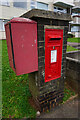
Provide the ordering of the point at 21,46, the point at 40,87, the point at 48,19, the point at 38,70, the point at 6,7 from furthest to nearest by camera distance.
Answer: the point at 6,7, the point at 40,87, the point at 38,70, the point at 48,19, the point at 21,46

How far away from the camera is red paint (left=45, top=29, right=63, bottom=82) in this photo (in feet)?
6.03

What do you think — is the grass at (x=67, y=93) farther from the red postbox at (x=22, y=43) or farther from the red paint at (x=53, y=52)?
the red postbox at (x=22, y=43)

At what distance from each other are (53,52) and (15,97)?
1.77m

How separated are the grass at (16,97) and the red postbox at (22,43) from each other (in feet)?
3.96

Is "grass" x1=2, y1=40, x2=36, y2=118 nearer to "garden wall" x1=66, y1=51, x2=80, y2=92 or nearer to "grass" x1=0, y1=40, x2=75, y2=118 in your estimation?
"grass" x1=0, y1=40, x2=75, y2=118

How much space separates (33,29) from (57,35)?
1.97 ft

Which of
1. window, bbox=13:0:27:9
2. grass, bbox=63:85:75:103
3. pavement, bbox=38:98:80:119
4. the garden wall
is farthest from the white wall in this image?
pavement, bbox=38:98:80:119

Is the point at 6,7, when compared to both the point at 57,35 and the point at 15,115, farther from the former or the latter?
the point at 15,115

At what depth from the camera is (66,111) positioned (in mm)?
2312

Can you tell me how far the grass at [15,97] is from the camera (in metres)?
2.16

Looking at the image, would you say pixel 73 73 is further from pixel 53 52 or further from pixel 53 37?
pixel 53 37

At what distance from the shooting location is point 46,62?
198 cm

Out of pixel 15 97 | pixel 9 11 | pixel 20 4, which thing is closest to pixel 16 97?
pixel 15 97

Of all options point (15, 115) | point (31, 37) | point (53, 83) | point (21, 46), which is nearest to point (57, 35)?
point (31, 37)
